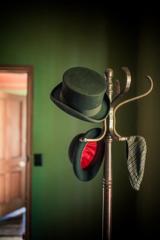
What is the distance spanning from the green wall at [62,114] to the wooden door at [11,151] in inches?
55.1

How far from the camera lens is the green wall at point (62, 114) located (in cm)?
237

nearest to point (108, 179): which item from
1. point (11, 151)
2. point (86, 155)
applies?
point (86, 155)

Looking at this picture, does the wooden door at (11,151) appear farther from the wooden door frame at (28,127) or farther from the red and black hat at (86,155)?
the red and black hat at (86,155)

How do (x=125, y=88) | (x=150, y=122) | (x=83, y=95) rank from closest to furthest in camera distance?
(x=83, y=95) → (x=125, y=88) → (x=150, y=122)

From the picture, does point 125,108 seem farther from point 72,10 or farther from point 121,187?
point 72,10

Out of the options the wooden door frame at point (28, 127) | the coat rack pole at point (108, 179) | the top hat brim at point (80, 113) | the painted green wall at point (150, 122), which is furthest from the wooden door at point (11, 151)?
the coat rack pole at point (108, 179)

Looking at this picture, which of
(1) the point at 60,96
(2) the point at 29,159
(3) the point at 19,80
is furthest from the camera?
(3) the point at 19,80

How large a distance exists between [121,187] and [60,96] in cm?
143

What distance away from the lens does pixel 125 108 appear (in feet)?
7.85

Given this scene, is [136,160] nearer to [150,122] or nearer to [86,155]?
[86,155]

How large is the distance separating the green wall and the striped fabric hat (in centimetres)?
106

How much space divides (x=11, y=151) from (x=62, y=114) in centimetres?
171

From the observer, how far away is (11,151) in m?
3.77

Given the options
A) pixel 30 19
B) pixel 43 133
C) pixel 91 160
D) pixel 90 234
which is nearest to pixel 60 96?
pixel 91 160
